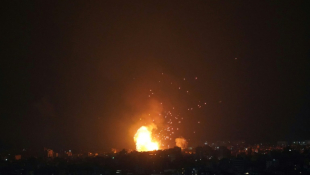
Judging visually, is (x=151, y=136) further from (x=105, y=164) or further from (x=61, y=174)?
(x=61, y=174)

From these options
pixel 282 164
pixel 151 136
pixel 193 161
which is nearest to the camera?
pixel 282 164

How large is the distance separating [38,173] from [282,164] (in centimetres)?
970

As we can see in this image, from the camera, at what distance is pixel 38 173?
1498 centimetres

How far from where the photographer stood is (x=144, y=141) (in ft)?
67.2

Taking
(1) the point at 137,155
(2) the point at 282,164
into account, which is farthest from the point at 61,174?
(2) the point at 282,164

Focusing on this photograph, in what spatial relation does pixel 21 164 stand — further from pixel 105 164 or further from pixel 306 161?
pixel 306 161

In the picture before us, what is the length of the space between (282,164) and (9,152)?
15753 millimetres

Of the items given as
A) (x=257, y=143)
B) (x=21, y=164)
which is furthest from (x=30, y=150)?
(x=257, y=143)

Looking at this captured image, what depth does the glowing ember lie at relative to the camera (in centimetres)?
2000

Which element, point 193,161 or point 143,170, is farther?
point 193,161

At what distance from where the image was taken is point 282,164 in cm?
1441

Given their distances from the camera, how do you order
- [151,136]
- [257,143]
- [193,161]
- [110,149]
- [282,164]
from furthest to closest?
[257,143] → [110,149] → [151,136] → [193,161] → [282,164]

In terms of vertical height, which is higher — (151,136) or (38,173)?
(151,136)

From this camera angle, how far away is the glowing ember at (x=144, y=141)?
20.0 meters
